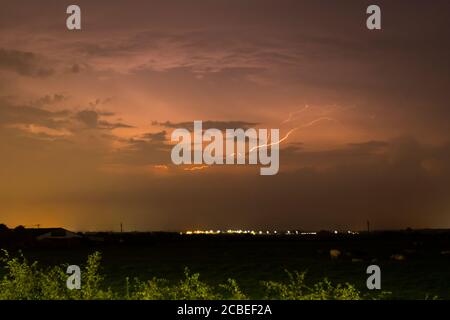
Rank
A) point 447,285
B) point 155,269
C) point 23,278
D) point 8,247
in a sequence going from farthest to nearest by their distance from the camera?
point 8,247, point 155,269, point 447,285, point 23,278

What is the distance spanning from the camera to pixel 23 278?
1644 cm

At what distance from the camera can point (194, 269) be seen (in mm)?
58250

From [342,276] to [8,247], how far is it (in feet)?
227

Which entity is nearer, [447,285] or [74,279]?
[74,279]

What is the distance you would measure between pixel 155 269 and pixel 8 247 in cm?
5612
